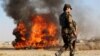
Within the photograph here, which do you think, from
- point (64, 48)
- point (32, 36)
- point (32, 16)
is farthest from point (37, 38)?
point (64, 48)

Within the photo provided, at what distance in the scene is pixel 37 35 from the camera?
49594 mm

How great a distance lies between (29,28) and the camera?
168 feet

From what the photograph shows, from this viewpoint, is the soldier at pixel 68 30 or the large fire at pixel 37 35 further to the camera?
the large fire at pixel 37 35

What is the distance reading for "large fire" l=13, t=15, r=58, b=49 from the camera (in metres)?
49.6

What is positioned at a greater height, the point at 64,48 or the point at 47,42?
the point at 64,48

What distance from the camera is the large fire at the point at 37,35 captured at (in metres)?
49.6

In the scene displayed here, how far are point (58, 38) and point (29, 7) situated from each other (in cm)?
641

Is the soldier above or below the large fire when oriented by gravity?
above

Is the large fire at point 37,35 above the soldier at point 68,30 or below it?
below

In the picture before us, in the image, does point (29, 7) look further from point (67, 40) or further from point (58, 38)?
point (67, 40)

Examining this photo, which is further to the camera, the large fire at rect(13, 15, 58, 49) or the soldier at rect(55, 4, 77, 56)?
the large fire at rect(13, 15, 58, 49)

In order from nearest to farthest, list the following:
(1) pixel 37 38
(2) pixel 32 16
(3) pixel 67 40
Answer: (3) pixel 67 40 → (1) pixel 37 38 → (2) pixel 32 16

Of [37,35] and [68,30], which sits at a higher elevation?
[68,30]

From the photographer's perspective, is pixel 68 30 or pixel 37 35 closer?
pixel 68 30
